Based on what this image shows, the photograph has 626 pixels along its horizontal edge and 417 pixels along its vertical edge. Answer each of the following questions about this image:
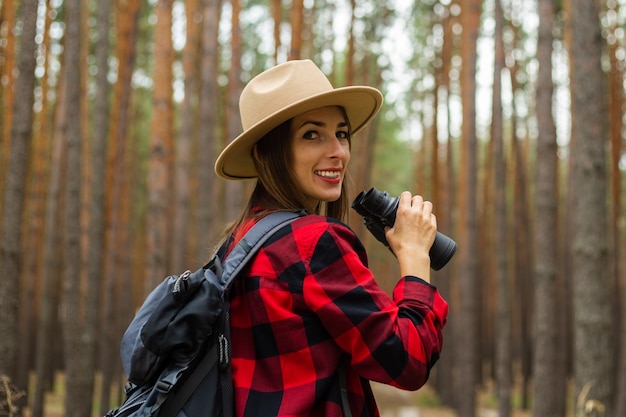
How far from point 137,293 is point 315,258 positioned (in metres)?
18.3

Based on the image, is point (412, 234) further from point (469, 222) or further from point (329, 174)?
point (469, 222)

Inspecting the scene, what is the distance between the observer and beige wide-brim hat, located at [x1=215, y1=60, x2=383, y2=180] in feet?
5.44

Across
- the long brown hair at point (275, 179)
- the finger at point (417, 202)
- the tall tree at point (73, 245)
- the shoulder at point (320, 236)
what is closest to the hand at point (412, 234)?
the finger at point (417, 202)

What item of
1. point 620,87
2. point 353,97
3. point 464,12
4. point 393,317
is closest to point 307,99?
point 353,97

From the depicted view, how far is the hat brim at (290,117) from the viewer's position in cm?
165

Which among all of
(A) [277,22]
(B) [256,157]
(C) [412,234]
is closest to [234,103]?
(A) [277,22]

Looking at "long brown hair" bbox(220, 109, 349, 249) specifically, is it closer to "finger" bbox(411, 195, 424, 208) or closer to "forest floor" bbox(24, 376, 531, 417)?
"finger" bbox(411, 195, 424, 208)

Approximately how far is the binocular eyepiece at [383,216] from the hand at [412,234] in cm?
2

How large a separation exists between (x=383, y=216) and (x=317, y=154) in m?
0.21

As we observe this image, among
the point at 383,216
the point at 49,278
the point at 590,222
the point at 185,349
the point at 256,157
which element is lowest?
the point at 49,278

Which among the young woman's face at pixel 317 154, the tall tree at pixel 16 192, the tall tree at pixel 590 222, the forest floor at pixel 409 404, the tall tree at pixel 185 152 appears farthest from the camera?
the forest floor at pixel 409 404

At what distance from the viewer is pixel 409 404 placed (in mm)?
13461

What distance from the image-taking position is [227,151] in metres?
1.75

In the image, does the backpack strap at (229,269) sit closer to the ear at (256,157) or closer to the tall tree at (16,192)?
the ear at (256,157)
